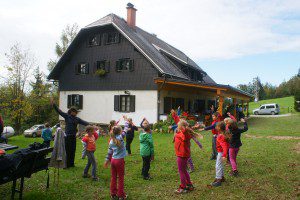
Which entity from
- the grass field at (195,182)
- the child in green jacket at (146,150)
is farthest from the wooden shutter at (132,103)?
the child in green jacket at (146,150)

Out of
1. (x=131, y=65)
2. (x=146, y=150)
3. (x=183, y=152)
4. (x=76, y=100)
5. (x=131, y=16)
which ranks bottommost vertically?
(x=146, y=150)

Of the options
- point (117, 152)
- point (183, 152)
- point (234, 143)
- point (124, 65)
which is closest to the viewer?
point (117, 152)

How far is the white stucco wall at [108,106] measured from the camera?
2017 centimetres

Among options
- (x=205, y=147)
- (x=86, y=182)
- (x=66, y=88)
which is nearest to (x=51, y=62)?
(x=66, y=88)

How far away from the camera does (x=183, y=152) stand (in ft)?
19.7

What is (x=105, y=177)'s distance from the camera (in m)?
7.37

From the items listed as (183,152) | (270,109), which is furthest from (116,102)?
(270,109)

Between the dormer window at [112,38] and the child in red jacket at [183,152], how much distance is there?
17.1m

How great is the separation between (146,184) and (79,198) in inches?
65.5

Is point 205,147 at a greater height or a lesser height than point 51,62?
lesser

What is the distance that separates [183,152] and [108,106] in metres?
17.0

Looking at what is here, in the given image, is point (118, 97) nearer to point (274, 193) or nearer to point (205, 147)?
point (205, 147)

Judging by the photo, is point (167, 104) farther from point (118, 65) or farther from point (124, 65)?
point (118, 65)

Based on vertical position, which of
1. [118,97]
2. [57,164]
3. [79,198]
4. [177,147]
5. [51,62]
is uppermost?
[51,62]
